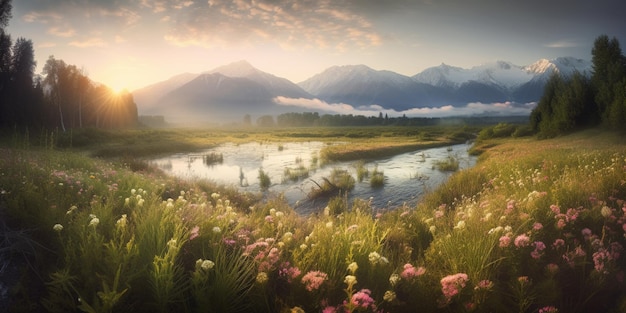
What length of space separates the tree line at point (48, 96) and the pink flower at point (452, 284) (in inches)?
1174

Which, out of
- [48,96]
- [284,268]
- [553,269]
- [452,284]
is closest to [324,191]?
[284,268]

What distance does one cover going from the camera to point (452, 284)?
3230mm

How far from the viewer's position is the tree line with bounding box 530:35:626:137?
3514 centimetres

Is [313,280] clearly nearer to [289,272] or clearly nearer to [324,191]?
[289,272]

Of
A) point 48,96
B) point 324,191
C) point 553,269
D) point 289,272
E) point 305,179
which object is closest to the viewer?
point 289,272

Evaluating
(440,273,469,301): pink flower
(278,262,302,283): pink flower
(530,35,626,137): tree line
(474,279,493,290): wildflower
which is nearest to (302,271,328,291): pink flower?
(278,262,302,283): pink flower

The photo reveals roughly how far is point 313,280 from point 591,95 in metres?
51.4

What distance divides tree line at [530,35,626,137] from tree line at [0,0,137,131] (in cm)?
5413

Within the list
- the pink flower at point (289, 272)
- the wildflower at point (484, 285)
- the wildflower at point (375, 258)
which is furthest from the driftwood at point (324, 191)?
the wildflower at point (484, 285)

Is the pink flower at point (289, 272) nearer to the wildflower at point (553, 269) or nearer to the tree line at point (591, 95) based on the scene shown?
the wildflower at point (553, 269)

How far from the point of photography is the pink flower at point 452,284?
3.13m

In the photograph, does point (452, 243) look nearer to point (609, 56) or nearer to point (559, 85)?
point (609, 56)

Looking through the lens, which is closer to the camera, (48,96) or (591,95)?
(591,95)

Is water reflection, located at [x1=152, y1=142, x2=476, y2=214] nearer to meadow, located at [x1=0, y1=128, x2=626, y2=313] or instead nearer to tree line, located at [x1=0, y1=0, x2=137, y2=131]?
meadow, located at [x1=0, y1=128, x2=626, y2=313]
